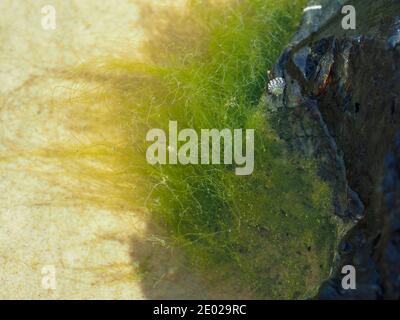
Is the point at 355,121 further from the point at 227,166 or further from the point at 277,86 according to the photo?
the point at 227,166

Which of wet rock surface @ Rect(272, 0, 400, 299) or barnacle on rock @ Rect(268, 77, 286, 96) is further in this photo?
barnacle on rock @ Rect(268, 77, 286, 96)

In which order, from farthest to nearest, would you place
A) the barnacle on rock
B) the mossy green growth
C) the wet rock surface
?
1. the barnacle on rock
2. the mossy green growth
3. the wet rock surface

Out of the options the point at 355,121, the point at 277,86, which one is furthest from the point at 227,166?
the point at 355,121

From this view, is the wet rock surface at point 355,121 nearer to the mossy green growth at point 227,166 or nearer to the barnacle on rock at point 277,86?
the barnacle on rock at point 277,86

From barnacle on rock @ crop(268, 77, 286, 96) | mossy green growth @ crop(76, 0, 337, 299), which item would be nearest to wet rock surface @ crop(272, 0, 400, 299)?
barnacle on rock @ crop(268, 77, 286, 96)

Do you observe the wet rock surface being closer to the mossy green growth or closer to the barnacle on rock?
the barnacle on rock

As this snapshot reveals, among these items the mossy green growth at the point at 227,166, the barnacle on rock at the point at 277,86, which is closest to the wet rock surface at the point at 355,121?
the barnacle on rock at the point at 277,86
